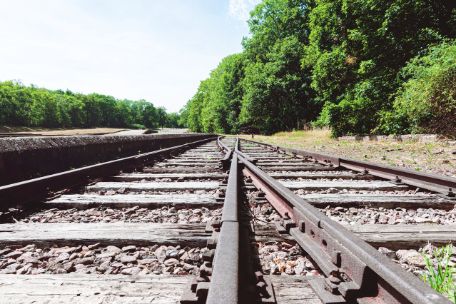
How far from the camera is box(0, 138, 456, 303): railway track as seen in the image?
3.80 ft

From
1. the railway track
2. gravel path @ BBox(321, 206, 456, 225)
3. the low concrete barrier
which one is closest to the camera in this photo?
the railway track

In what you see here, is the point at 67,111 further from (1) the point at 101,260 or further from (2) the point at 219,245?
(2) the point at 219,245

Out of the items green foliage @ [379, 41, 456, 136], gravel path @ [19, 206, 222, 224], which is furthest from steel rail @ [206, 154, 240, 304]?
green foliage @ [379, 41, 456, 136]

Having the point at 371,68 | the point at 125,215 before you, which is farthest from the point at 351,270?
the point at 371,68

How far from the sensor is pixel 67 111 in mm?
103438

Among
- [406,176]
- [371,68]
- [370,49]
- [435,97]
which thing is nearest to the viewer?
[406,176]

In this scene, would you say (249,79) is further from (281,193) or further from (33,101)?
(33,101)

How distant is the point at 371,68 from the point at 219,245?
60.6ft

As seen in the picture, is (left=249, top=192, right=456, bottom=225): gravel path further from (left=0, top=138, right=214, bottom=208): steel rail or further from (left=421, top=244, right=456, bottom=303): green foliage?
(left=0, top=138, right=214, bottom=208): steel rail

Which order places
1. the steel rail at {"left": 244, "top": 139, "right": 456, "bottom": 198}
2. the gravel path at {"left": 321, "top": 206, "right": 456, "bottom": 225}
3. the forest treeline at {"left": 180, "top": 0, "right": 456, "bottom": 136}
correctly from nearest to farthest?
the gravel path at {"left": 321, "top": 206, "right": 456, "bottom": 225}, the steel rail at {"left": 244, "top": 139, "right": 456, "bottom": 198}, the forest treeline at {"left": 180, "top": 0, "right": 456, "bottom": 136}

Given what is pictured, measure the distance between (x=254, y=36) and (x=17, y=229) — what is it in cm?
3992

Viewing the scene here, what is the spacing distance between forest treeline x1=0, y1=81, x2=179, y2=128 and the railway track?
86426 mm

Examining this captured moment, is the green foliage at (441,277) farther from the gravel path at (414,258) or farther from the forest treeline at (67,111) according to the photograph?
the forest treeline at (67,111)

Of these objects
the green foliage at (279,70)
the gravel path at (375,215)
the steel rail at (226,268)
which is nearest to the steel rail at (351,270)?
the steel rail at (226,268)
